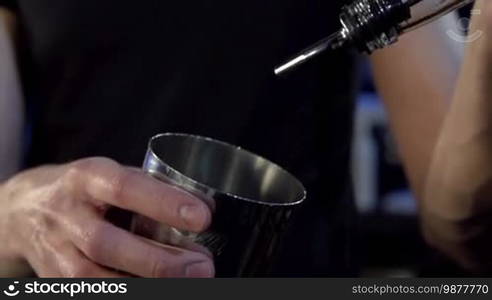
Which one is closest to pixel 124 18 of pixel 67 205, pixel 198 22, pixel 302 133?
pixel 198 22

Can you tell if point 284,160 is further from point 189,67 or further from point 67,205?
point 67,205

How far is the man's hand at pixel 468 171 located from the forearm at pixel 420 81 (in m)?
0.04

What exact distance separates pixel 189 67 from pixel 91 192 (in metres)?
0.33

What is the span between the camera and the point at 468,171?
33.7 inches

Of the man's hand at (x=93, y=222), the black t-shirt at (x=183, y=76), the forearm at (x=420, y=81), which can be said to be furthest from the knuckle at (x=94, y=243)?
the forearm at (x=420, y=81)

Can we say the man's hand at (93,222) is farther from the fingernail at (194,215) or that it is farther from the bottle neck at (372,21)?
the bottle neck at (372,21)

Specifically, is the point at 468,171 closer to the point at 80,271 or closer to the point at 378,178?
the point at 80,271

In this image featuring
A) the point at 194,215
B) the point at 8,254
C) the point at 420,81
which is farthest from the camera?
the point at 420,81

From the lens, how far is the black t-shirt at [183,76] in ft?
3.01

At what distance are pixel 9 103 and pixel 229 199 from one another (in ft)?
1.54

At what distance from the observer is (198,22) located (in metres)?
0.92

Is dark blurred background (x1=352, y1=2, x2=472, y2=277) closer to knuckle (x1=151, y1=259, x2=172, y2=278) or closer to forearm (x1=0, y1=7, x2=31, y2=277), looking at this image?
forearm (x1=0, y1=7, x2=31, y2=277)

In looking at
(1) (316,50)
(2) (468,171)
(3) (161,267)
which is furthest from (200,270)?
(2) (468,171)

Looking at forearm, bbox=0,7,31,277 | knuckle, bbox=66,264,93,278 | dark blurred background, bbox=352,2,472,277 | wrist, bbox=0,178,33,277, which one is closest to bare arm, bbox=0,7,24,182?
forearm, bbox=0,7,31,277
